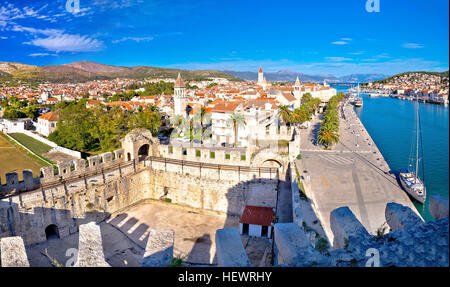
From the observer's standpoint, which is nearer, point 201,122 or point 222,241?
point 222,241

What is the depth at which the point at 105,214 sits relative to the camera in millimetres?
16094

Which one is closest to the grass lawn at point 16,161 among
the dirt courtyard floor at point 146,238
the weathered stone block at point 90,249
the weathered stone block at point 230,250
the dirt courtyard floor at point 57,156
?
the dirt courtyard floor at point 57,156

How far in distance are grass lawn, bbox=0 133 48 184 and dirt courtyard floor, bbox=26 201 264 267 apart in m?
14.0

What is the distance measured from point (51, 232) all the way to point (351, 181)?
73.8 ft

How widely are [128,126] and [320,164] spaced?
24.2 meters

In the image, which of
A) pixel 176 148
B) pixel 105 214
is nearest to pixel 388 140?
pixel 176 148

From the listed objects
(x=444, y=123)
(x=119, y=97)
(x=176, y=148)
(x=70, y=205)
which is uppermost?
(x=119, y=97)

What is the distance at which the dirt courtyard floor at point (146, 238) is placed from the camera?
41.5 feet

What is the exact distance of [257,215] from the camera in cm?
1515

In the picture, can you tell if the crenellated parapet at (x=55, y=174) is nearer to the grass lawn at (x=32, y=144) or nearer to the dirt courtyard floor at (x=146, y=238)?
the dirt courtyard floor at (x=146, y=238)

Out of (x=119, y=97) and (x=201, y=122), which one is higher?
(x=119, y=97)

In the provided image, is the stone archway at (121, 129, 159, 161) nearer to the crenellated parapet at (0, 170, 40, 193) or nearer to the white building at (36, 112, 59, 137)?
the crenellated parapet at (0, 170, 40, 193)

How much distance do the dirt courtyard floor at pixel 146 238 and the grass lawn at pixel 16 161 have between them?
13990 millimetres
